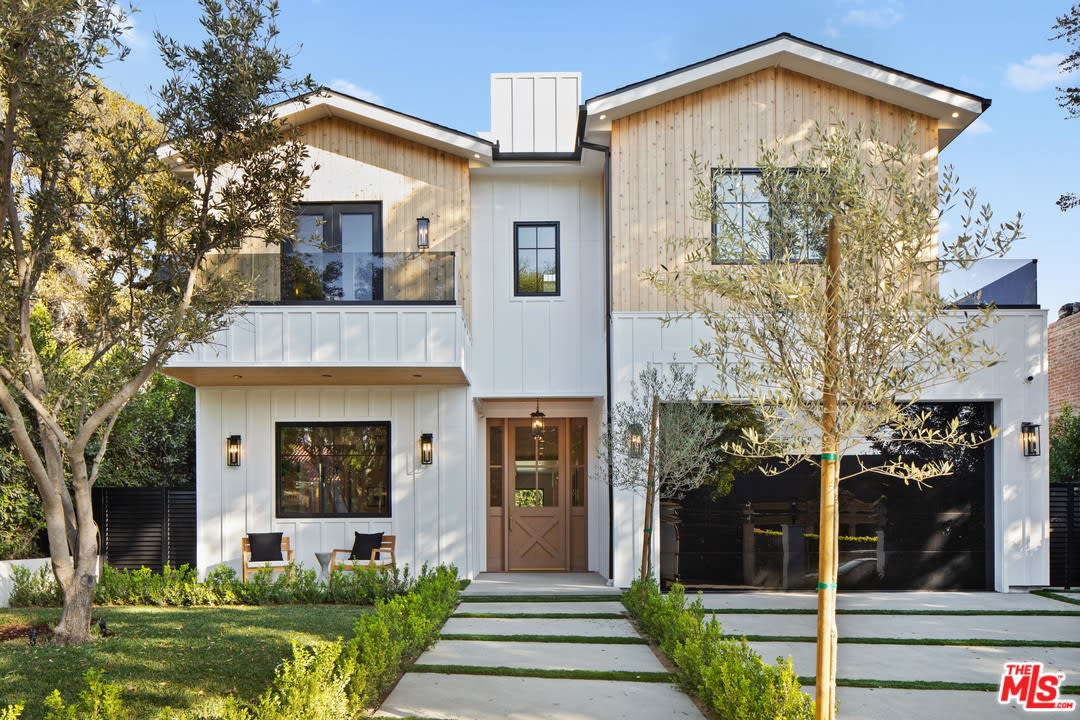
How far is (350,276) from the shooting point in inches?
455

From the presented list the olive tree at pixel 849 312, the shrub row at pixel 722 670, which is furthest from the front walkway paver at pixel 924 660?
the olive tree at pixel 849 312

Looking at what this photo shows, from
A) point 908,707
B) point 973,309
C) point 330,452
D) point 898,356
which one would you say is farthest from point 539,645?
point 973,309

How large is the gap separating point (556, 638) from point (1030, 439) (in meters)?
7.38

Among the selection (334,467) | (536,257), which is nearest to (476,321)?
(536,257)

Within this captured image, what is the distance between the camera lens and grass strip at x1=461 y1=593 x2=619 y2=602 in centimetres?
1111

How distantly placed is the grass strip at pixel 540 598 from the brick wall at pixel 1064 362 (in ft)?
37.4

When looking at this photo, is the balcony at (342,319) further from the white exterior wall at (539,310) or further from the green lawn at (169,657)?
the green lawn at (169,657)

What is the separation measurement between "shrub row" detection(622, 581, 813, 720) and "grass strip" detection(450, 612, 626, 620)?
1117 mm

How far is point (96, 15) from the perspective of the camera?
6.89 m

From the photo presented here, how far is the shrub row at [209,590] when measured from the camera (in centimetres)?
1066

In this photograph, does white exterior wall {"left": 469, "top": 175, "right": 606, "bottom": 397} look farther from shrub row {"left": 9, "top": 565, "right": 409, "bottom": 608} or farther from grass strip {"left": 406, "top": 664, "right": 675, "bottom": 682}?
grass strip {"left": 406, "top": 664, "right": 675, "bottom": 682}

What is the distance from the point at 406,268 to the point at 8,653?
622cm

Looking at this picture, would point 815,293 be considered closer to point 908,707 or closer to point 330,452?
point 908,707

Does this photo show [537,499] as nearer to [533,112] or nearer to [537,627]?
[537,627]
